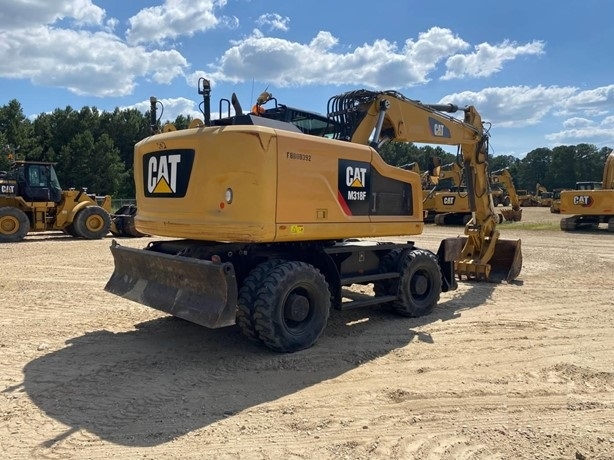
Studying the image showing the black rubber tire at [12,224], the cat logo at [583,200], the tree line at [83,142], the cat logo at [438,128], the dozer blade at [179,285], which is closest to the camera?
the dozer blade at [179,285]

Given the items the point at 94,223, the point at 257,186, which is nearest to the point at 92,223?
the point at 94,223

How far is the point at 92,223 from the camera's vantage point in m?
19.3

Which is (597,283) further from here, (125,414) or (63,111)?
(63,111)

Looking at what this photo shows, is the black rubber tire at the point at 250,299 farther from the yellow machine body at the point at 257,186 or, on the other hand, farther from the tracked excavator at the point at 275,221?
the yellow machine body at the point at 257,186

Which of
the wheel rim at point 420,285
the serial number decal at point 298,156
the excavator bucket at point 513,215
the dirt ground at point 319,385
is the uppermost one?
the serial number decal at point 298,156

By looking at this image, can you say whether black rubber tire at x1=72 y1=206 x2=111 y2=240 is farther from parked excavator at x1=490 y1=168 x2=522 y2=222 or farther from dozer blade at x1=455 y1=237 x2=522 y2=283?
parked excavator at x1=490 y1=168 x2=522 y2=222

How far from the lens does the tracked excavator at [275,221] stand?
532 centimetres

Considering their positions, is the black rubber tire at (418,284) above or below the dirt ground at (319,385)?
above

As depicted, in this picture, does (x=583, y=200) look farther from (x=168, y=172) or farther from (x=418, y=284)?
(x=168, y=172)

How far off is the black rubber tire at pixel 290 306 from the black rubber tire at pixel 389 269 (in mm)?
1482

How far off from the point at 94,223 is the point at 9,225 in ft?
8.93

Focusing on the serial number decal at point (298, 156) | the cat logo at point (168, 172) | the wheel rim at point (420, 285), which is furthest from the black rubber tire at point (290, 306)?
the wheel rim at point (420, 285)

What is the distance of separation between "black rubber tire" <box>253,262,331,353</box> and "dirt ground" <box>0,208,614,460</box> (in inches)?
8.0

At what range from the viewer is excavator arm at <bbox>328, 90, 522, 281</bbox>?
7.41 meters
